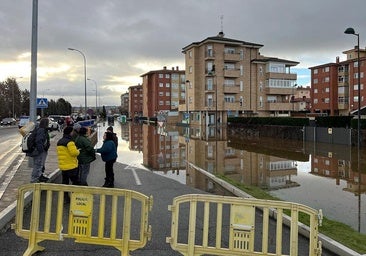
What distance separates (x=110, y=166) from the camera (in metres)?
10.5

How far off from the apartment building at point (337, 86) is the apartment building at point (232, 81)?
14.5 m

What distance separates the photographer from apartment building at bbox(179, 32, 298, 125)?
213 feet

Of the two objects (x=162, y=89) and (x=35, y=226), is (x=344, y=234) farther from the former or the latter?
(x=162, y=89)

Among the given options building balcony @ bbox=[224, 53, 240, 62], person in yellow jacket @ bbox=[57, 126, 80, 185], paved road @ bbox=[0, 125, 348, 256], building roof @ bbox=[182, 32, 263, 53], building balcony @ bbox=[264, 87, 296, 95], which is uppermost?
building roof @ bbox=[182, 32, 263, 53]

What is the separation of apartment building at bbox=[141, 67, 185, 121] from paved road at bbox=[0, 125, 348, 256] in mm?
95005

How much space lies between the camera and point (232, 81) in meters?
67.0

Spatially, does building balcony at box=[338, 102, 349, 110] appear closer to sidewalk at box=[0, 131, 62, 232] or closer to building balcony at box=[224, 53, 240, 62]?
building balcony at box=[224, 53, 240, 62]

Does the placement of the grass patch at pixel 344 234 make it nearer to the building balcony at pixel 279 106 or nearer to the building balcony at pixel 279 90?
the building balcony at pixel 279 106

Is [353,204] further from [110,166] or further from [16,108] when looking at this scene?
[16,108]

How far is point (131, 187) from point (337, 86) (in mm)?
81153

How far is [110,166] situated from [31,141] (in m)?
2.22

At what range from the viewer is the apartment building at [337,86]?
76312 millimetres

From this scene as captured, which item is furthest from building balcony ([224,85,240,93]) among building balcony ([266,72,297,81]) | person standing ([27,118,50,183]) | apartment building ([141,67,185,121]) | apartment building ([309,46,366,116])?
person standing ([27,118,50,183])

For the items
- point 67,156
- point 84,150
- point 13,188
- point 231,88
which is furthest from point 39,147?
point 231,88
